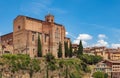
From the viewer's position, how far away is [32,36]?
58375mm

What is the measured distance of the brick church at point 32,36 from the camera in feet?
189

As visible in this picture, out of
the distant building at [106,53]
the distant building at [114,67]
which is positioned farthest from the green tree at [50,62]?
the distant building at [106,53]

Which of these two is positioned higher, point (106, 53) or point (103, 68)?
point (106, 53)

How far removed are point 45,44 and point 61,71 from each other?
7.57 meters

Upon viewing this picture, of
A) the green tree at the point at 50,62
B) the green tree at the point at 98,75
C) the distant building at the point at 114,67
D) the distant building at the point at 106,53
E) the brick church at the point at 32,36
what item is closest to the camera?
the green tree at the point at 50,62

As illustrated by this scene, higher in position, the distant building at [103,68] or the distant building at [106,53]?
the distant building at [106,53]

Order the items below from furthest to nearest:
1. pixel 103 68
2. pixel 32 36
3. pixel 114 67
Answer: pixel 114 67, pixel 103 68, pixel 32 36

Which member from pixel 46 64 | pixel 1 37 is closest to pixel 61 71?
pixel 46 64

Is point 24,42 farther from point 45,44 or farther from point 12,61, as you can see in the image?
point 12,61

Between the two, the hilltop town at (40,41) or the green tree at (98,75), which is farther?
the green tree at (98,75)

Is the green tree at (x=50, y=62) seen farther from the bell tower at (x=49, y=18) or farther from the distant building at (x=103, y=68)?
the distant building at (x=103, y=68)

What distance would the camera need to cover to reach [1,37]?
66062mm

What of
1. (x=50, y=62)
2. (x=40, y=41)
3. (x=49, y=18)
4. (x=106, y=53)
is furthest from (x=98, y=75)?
(x=106, y=53)

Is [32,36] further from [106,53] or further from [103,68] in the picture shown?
→ [106,53]
